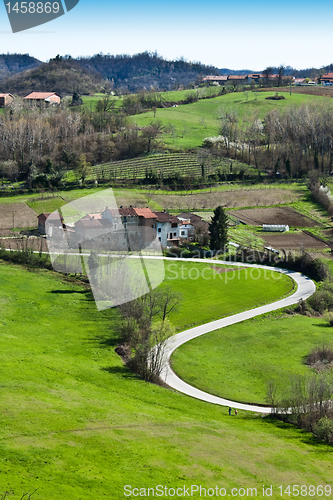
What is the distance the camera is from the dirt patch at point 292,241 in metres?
84.6

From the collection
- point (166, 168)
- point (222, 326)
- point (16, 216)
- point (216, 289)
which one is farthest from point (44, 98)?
point (222, 326)

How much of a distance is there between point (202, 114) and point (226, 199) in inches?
2769

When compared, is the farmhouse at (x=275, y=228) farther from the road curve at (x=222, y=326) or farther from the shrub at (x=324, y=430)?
the shrub at (x=324, y=430)

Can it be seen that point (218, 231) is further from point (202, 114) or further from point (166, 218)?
point (202, 114)

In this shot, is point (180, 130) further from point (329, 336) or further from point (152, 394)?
point (152, 394)

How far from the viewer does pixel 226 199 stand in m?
109

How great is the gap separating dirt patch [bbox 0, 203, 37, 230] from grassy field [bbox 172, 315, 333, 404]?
45.6 metres

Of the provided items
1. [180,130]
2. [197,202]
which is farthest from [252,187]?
[180,130]

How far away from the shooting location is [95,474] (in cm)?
2695

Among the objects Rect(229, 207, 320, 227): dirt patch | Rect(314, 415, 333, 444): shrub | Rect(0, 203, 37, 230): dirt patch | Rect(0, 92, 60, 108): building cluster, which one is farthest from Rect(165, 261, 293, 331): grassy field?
Rect(0, 92, 60, 108): building cluster

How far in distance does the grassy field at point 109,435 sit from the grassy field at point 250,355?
166 inches

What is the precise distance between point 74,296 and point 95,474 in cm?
3505

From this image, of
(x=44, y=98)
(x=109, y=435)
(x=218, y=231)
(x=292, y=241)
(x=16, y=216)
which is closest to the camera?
(x=109, y=435)

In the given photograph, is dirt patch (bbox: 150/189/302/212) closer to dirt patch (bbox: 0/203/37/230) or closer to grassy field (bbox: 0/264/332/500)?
dirt patch (bbox: 0/203/37/230)
